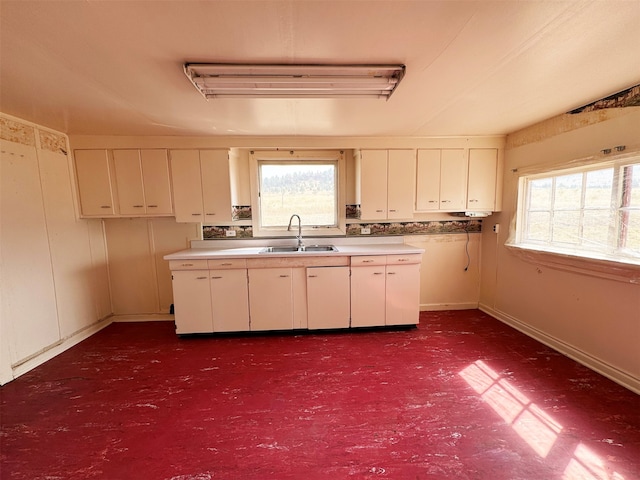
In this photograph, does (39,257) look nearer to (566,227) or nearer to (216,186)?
(216,186)

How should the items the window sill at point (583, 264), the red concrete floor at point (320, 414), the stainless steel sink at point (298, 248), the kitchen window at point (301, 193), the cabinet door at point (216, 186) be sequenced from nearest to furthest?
the red concrete floor at point (320, 414), the window sill at point (583, 264), the cabinet door at point (216, 186), the stainless steel sink at point (298, 248), the kitchen window at point (301, 193)

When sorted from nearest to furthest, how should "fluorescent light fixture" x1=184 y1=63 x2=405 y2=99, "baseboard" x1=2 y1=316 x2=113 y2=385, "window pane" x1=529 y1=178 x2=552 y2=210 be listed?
1. "fluorescent light fixture" x1=184 y1=63 x2=405 y2=99
2. "baseboard" x1=2 y1=316 x2=113 y2=385
3. "window pane" x1=529 y1=178 x2=552 y2=210

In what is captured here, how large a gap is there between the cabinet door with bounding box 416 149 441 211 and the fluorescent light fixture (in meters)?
1.56

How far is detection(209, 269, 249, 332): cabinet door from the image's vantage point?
112 inches

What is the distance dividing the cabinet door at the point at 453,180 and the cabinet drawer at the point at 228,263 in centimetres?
258

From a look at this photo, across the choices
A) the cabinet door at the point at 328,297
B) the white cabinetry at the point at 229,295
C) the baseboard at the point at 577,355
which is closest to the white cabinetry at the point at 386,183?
the cabinet door at the point at 328,297

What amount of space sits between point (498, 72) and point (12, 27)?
8.85 feet

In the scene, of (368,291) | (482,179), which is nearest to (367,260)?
(368,291)

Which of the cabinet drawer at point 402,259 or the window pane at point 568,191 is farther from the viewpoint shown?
the cabinet drawer at point 402,259

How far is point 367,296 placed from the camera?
2.95 m

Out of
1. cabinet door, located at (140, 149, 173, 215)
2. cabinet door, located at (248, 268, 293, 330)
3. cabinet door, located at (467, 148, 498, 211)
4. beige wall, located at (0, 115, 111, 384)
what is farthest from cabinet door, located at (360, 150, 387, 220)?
beige wall, located at (0, 115, 111, 384)

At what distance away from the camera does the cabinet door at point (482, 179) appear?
3160 millimetres

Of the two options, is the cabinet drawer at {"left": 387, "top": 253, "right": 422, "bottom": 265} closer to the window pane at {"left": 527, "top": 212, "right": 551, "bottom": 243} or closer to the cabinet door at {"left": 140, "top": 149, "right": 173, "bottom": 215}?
the window pane at {"left": 527, "top": 212, "right": 551, "bottom": 243}

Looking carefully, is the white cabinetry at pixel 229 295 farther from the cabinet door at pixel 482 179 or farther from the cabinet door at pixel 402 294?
the cabinet door at pixel 482 179
